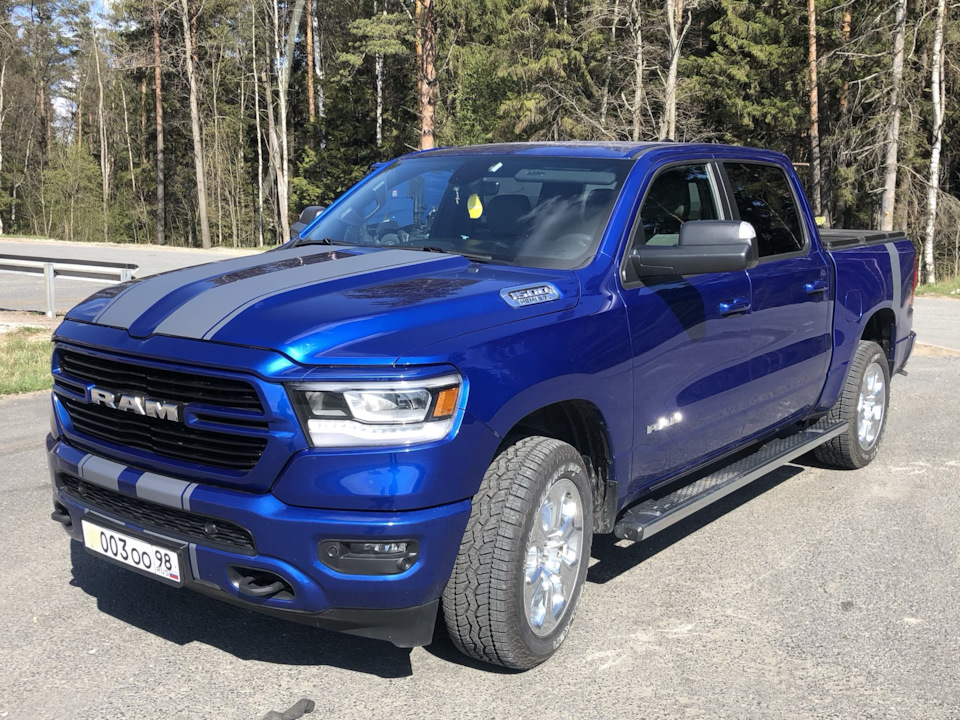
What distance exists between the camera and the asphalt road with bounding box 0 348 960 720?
3387 mm

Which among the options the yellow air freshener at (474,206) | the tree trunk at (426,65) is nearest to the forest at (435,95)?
the tree trunk at (426,65)

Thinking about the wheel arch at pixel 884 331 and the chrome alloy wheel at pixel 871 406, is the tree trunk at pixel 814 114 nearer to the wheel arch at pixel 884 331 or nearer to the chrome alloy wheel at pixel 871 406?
the wheel arch at pixel 884 331

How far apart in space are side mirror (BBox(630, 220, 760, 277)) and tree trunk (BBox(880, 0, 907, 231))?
71.6ft

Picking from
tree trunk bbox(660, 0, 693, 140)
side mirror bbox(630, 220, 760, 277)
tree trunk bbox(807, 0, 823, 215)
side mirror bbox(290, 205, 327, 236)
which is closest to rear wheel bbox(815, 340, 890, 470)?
side mirror bbox(630, 220, 760, 277)

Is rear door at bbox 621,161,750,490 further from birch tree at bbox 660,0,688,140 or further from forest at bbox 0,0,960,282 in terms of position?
birch tree at bbox 660,0,688,140

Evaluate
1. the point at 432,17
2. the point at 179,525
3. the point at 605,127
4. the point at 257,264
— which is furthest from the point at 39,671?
the point at 605,127

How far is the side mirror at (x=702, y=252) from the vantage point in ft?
13.0

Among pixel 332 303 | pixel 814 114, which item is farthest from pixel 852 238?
pixel 814 114

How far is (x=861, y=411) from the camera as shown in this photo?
640 centimetres

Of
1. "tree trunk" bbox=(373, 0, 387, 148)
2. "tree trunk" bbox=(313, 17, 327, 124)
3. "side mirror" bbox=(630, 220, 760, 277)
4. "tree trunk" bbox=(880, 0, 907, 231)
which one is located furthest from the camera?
"tree trunk" bbox=(313, 17, 327, 124)

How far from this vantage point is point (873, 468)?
261 inches

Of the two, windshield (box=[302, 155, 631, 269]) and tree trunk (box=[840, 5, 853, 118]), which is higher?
tree trunk (box=[840, 5, 853, 118])

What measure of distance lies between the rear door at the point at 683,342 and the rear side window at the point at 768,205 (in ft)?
0.82

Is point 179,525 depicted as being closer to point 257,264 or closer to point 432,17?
point 257,264
